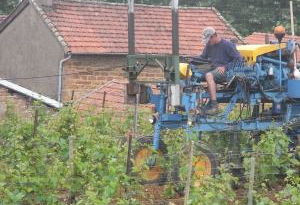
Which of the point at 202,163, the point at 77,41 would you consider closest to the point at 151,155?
the point at 202,163

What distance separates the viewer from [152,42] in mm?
21359

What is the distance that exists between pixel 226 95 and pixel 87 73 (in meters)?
9.61

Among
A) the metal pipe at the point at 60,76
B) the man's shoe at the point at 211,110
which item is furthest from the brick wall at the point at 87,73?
the man's shoe at the point at 211,110

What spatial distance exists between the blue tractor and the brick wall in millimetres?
8714

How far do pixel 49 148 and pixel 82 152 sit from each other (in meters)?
0.59

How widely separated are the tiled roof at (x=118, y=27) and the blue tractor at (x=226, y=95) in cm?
918

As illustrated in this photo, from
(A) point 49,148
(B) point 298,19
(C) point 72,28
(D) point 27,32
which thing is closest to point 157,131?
(A) point 49,148

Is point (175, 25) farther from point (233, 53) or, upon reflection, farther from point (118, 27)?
point (118, 27)

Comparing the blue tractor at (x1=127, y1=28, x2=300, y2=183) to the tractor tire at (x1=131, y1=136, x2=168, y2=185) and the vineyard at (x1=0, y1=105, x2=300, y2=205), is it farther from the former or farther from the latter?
the vineyard at (x1=0, y1=105, x2=300, y2=205)

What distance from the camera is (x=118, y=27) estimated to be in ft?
70.4

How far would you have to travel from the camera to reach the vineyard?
8070 millimetres

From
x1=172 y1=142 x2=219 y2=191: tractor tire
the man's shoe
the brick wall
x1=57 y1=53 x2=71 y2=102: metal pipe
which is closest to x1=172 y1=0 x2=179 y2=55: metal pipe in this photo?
the man's shoe

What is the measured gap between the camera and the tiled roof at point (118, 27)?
20.4 m

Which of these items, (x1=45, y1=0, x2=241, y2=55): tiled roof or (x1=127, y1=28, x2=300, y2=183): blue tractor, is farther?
(x1=45, y1=0, x2=241, y2=55): tiled roof
